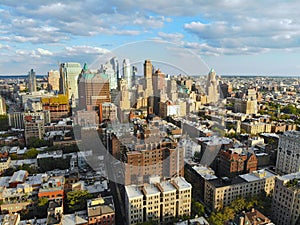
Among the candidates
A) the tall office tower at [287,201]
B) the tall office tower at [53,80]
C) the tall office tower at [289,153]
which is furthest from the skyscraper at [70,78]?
the tall office tower at [287,201]

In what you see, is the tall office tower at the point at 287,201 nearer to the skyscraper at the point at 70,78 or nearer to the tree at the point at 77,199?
the tree at the point at 77,199

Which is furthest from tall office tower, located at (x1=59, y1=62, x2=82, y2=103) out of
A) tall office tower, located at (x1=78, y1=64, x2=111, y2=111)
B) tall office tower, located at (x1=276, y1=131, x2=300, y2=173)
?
tall office tower, located at (x1=276, y1=131, x2=300, y2=173)

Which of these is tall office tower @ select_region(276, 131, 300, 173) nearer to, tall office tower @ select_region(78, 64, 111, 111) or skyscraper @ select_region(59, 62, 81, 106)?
tall office tower @ select_region(78, 64, 111, 111)

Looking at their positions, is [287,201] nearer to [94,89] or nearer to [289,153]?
[289,153]

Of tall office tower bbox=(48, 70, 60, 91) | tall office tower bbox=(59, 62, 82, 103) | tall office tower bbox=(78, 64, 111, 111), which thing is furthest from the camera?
tall office tower bbox=(48, 70, 60, 91)

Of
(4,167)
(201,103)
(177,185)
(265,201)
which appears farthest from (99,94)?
(265,201)

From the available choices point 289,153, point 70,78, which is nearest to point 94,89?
point 70,78
